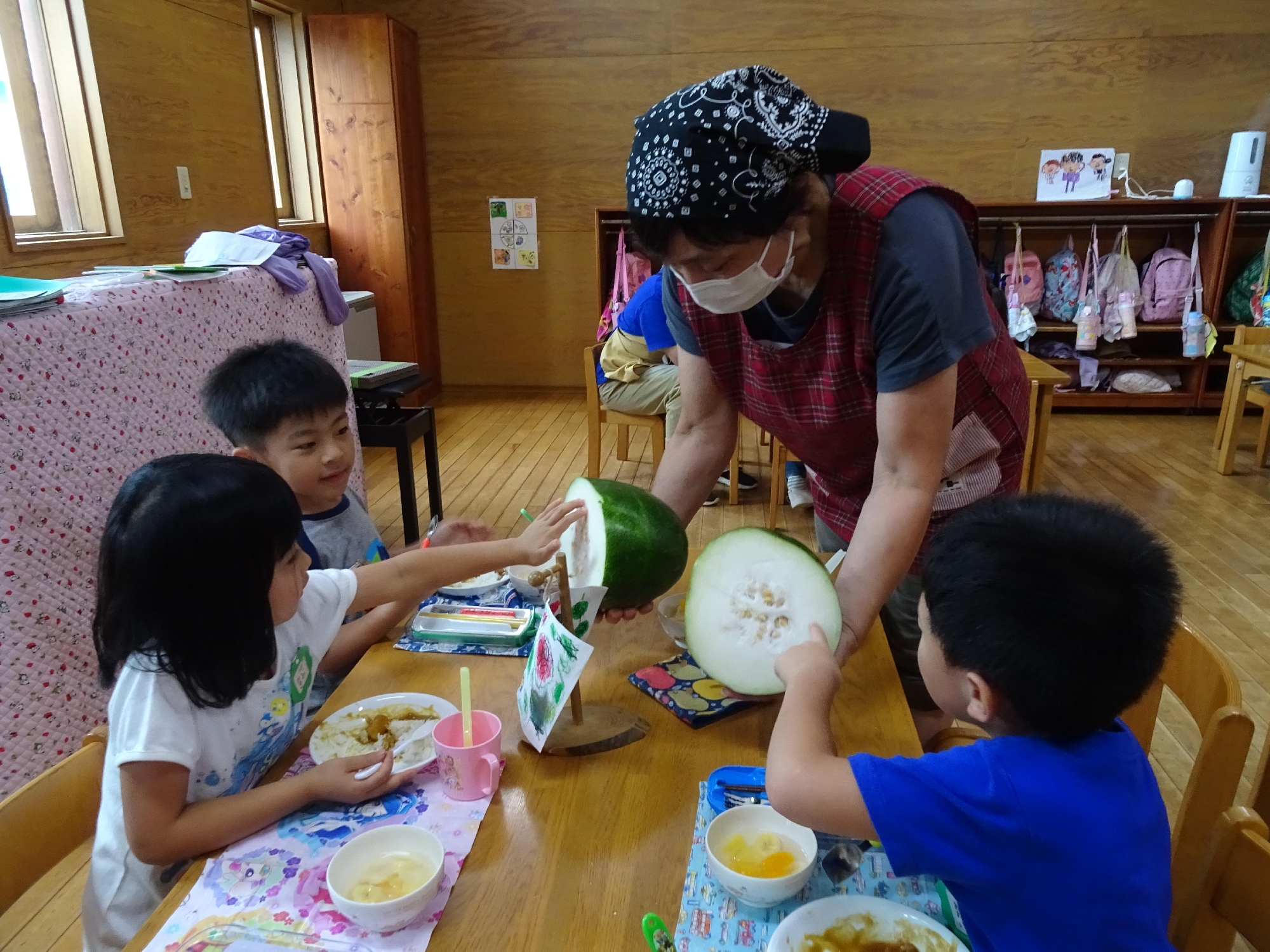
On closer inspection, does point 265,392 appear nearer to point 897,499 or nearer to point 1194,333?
point 897,499

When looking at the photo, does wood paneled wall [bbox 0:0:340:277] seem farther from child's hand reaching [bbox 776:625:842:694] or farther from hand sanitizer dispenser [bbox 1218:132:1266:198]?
hand sanitizer dispenser [bbox 1218:132:1266:198]

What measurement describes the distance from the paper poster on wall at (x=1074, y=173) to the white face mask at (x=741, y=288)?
195 inches

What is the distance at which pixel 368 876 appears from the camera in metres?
0.85

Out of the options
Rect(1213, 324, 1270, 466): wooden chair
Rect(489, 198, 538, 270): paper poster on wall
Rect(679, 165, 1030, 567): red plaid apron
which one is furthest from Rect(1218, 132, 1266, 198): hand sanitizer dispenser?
Rect(679, 165, 1030, 567): red plaid apron

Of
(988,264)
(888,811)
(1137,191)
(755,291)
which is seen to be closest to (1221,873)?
(888,811)

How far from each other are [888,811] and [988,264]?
5.24 m

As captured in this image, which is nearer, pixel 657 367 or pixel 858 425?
pixel 858 425

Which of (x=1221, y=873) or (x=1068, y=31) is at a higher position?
(x=1068, y=31)

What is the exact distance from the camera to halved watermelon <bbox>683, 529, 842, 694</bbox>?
3.64 ft

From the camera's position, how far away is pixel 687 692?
1.16 m

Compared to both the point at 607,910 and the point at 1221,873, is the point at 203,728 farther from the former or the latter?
the point at 1221,873

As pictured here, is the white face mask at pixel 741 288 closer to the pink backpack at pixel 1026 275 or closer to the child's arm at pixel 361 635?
the child's arm at pixel 361 635

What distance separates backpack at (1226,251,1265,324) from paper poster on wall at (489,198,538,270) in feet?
14.7

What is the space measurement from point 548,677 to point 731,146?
2.19 ft
